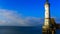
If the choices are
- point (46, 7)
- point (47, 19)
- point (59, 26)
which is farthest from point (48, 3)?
point (59, 26)

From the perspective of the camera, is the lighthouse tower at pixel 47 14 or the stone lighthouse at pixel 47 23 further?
the lighthouse tower at pixel 47 14

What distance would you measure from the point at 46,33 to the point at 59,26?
421cm

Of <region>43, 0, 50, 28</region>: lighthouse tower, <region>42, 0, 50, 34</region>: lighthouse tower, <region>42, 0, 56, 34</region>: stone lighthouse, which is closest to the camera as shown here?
<region>42, 0, 56, 34</region>: stone lighthouse

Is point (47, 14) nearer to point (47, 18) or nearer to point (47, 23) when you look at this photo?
point (47, 18)

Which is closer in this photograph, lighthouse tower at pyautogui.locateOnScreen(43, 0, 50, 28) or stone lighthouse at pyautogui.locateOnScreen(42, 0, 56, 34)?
stone lighthouse at pyautogui.locateOnScreen(42, 0, 56, 34)

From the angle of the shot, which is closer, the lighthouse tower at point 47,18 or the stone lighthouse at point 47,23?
the stone lighthouse at point 47,23

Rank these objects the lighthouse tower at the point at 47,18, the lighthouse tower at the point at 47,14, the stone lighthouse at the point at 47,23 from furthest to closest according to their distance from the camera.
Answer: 1. the lighthouse tower at the point at 47,14
2. the lighthouse tower at the point at 47,18
3. the stone lighthouse at the point at 47,23

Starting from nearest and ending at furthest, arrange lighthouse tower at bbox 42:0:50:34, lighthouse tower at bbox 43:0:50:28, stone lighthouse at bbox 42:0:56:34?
stone lighthouse at bbox 42:0:56:34 < lighthouse tower at bbox 42:0:50:34 < lighthouse tower at bbox 43:0:50:28

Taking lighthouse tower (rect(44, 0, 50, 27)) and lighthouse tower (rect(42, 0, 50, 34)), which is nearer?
lighthouse tower (rect(42, 0, 50, 34))

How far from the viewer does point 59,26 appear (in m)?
11.8

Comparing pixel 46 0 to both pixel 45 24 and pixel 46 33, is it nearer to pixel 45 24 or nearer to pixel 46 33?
pixel 45 24

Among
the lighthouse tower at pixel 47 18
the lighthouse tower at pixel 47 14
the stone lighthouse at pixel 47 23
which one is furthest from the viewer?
the lighthouse tower at pixel 47 14

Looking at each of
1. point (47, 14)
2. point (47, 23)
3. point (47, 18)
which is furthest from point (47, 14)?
point (47, 23)

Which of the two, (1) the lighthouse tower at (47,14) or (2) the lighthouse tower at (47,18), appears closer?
(2) the lighthouse tower at (47,18)
